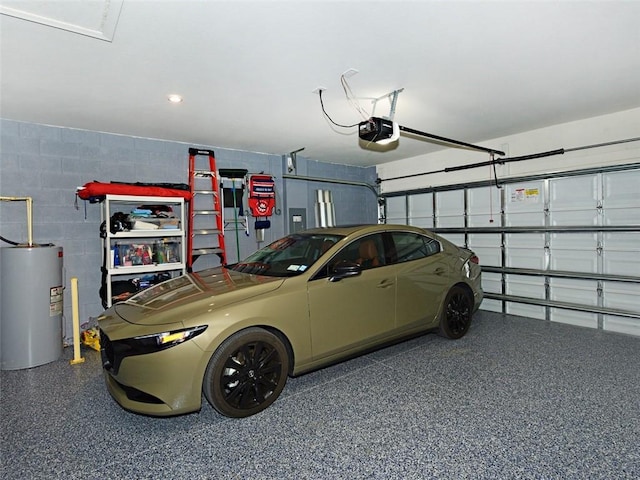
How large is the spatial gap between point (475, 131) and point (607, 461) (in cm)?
404

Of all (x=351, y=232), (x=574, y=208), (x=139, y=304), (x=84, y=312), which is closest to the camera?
(x=139, y=304)

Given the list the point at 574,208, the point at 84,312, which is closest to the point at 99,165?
the point at 84,312

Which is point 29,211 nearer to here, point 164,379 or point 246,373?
point 164,379

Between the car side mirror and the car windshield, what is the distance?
0.20 meters

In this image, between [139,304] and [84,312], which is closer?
[139,304]

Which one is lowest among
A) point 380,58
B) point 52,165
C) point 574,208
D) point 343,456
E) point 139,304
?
point 343,456

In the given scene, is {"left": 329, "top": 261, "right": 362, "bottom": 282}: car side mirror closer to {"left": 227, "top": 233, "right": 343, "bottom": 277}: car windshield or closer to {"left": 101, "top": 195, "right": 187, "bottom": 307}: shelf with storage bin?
{"left": 227, "top": 233, "right": 343, "bottom": 277}: car windshield

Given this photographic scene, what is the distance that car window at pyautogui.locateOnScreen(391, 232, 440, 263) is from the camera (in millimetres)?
3590

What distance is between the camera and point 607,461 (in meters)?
1.93

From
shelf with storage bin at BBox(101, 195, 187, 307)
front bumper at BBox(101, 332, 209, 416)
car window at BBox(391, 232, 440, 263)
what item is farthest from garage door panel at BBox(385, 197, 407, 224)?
front bumper at BBox(101, 332, 209, 416)

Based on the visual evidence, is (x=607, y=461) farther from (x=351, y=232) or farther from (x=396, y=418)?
(x=351, y=232)

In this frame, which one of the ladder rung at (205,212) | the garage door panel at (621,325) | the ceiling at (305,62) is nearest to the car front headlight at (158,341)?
the ceiling at (305,62)

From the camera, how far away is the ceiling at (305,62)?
2148 mm

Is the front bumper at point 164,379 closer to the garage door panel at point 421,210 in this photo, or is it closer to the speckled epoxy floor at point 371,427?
the speckled epoxy floor at point 371,427
